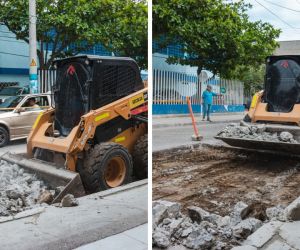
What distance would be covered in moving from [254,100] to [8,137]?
119 cm

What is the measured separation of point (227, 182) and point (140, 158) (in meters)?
0.80

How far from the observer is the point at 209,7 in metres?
1.79

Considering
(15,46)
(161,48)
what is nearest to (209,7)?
(161,48)

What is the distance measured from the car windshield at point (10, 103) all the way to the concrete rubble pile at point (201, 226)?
76 centimetres

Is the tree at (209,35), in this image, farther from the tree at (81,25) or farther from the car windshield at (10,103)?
the car windshield at (10,103)

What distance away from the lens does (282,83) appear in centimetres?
174

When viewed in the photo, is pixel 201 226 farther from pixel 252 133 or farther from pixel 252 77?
pixel 252 77

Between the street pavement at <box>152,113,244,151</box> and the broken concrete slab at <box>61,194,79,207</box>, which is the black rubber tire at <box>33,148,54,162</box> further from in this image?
the street pavement at <box>152,113,244,151</box>

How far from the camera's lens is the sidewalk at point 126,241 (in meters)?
1.97

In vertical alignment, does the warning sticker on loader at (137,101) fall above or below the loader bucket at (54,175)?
above

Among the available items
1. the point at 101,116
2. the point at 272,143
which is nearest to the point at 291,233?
the point at 272,143

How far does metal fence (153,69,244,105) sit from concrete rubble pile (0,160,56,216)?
90 centimetres

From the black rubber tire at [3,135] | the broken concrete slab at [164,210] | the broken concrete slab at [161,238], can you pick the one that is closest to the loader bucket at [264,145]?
the broken concrete slab at [164,210]

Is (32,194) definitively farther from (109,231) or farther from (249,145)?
(249,145)
